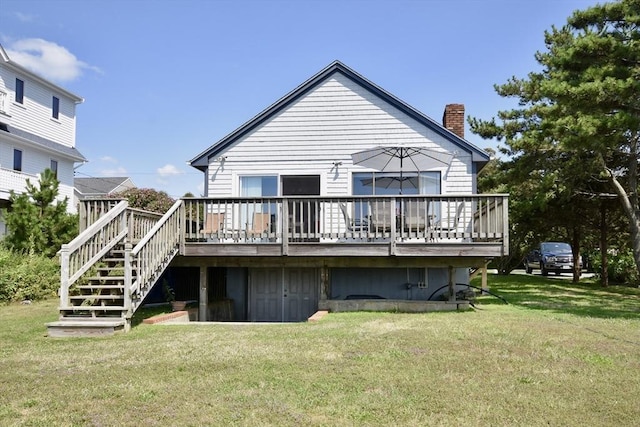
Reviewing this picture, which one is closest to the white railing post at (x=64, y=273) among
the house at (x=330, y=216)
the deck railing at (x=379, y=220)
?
the house at (x=330, y=216)

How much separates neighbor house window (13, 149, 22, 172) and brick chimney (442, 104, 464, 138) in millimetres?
20074

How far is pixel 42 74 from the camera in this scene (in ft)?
86.4

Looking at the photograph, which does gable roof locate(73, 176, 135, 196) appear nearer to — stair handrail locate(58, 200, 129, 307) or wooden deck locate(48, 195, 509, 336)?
wooden deck locate(48, 195, 509, 336)

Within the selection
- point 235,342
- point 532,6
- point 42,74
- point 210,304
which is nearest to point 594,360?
point 235,342

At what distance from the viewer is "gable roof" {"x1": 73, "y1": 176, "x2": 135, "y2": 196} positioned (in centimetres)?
4300

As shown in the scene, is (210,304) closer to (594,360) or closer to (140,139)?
(594,360)

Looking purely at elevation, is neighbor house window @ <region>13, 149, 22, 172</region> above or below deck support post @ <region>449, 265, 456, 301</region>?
above

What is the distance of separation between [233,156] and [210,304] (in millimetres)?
4026

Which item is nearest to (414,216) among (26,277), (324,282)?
(324,282)

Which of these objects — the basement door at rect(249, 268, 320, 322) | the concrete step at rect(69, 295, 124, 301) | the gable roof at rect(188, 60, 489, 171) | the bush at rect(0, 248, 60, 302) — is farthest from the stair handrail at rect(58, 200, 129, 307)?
the bush at rect(0, 248, 60, 302)

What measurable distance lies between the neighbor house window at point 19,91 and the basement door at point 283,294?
59.7ft

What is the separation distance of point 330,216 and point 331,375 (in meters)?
5.82

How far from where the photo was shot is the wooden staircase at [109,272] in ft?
29.3

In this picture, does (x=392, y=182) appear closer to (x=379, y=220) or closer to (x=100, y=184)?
(x=379, y=220)
